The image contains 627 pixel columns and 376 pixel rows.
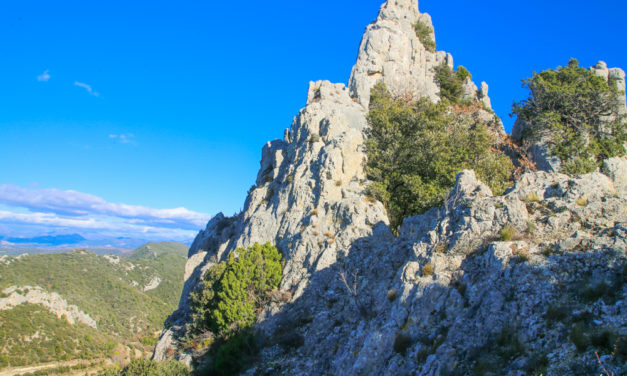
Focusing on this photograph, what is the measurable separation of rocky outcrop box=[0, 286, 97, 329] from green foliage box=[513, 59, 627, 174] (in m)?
111

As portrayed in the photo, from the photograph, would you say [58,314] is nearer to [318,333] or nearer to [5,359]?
[5,359]

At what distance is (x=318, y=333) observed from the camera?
14.7 meters

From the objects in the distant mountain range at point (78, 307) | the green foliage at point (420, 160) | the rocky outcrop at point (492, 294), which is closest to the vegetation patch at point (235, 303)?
the rocky outcrop at point (492, 294)

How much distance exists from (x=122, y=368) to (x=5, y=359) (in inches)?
2910

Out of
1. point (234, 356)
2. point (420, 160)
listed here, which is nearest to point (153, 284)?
point (234, 356)

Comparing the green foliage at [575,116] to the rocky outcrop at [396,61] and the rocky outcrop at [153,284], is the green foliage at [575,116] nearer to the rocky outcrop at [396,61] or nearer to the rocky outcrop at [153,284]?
the rocky outcrop at [396,61]

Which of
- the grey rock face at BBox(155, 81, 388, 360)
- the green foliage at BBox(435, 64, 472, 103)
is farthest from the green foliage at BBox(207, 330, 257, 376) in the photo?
the green foliage at BBox(435, 64, 472, 103)

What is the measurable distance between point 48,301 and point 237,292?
100 meters

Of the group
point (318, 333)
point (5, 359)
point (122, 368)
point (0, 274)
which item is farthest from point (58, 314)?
point (318, 333)

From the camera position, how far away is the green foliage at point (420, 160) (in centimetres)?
2405

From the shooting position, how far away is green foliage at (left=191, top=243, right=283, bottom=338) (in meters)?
18.8

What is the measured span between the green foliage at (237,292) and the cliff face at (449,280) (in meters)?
1.01

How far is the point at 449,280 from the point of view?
10.8 metres

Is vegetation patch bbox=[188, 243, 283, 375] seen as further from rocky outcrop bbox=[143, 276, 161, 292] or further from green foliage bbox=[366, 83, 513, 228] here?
rocky outcrop bbox=[143, 276, 161, 292]
